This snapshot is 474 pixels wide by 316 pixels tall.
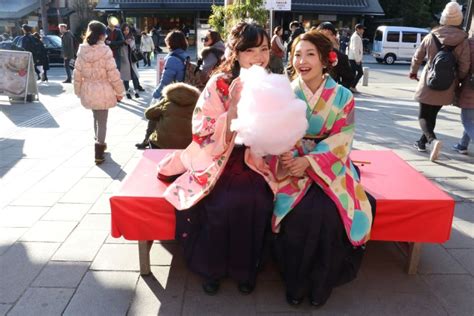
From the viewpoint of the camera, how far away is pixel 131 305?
8.48ft

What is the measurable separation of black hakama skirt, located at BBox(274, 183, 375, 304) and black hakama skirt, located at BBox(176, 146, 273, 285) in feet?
0.61

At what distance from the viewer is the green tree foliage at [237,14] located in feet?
23.1

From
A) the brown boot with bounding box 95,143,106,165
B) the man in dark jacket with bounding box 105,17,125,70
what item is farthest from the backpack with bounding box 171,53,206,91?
the man in dark jacket with bounding box 105,17,125,70

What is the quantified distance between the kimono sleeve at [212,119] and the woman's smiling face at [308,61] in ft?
1.74

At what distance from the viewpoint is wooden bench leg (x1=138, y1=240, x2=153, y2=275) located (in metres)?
2.84

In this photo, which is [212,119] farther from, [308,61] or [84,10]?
[84,10]

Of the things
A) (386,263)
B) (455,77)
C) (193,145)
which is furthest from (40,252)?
(455,77)

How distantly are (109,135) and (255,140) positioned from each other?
481cm

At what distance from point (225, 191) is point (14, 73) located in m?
8.40

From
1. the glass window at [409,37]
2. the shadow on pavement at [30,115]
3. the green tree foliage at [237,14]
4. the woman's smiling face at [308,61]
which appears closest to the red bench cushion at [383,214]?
the woman's smiling face at [308,61]

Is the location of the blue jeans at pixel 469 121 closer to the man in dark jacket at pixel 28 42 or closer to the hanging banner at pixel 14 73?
the hanging banner at pixel 14 73

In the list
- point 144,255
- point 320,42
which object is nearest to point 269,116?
point 320,42

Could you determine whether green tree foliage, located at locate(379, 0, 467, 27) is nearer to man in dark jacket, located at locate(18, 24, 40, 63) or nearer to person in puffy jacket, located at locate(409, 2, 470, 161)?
man in dark jacket, located at locate(18, 24, 40, 63)

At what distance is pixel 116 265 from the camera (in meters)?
3.02
